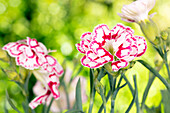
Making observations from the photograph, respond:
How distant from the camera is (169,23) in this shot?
67 centimetres

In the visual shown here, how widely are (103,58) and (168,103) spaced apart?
214mm

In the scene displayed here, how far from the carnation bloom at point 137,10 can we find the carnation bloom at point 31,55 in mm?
138

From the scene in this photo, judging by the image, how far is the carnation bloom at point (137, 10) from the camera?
33 centimetres

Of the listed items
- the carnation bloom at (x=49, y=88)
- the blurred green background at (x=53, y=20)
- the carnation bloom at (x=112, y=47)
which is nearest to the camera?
the carnation bloom at (x=112, y=47)

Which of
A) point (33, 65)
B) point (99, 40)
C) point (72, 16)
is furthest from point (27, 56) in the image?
point (72, 16)

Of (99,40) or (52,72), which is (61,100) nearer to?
(52,72)

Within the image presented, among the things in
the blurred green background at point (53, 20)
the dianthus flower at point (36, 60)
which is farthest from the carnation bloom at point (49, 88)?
the blurred green background at point (53, 20)

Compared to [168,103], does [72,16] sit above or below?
above

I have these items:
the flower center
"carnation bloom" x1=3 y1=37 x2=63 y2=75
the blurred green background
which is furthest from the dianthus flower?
the blurred green background

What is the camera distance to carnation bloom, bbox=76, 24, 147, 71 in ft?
0.92

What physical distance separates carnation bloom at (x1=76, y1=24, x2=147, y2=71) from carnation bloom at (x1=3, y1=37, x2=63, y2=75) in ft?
0.30

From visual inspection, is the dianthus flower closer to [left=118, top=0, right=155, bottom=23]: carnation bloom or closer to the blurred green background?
[left=118, top=0, right=155, bottom=23]: carnation bloom

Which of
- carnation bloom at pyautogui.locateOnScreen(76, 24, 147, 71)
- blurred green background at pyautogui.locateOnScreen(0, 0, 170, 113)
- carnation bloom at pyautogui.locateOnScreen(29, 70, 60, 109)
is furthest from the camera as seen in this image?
blurred green background at pyautogui.locateOnScreen(0, 0, 170, 113)

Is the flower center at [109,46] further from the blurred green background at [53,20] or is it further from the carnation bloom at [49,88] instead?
the blurred green background at [53,20]
